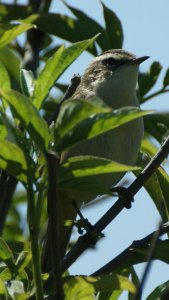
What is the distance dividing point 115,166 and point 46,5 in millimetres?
3462

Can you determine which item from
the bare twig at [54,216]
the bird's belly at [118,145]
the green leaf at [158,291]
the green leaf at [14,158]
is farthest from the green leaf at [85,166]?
the bird's belly at [118,145]

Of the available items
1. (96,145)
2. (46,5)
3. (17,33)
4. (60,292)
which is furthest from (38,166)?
(46,5)

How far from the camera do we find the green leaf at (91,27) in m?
4.22

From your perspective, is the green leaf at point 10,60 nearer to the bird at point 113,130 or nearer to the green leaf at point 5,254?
the bird at point 113,130

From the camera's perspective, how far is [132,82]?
466cm

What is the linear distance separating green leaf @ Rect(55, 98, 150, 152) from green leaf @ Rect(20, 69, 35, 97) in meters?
0.44

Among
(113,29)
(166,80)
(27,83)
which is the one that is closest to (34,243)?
(27,83)

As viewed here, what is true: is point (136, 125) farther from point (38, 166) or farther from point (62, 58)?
point (38, 166)

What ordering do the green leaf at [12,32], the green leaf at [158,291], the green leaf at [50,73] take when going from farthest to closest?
the green leaf at [12,32]
the green leaf at [158,291]
the green leaf at [50,73]

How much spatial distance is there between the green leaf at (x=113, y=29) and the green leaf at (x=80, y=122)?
2.45m

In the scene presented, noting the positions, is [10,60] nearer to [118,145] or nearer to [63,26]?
[63,26]

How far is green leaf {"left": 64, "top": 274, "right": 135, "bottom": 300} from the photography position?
2.08 meters

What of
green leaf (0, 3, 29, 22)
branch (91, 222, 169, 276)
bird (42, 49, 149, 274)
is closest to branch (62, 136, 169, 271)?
branch (91, 222, 169, 276)

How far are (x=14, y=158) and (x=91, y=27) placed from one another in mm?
2452
